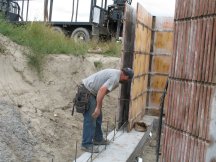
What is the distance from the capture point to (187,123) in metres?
4.30

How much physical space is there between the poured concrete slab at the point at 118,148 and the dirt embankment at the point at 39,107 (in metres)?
0.50

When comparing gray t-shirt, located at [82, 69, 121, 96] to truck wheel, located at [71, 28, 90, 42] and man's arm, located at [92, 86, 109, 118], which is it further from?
truck wheel, located at [71, 28, 90, 42]

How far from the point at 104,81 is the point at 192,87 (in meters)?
3.22

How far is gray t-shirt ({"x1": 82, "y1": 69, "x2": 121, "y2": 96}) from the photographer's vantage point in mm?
7098

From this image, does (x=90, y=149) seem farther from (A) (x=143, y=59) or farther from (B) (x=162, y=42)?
(B) (x=162, y=42)

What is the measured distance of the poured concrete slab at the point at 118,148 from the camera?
709 centimetres

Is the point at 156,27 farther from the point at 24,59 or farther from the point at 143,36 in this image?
the point at 24,59

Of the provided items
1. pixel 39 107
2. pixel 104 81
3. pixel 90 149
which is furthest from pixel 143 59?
pixel 90 149

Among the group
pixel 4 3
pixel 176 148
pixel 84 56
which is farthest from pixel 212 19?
pixel 4 3

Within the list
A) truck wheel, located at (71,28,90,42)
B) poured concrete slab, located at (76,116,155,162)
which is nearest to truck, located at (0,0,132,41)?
truck wheel, located at (71,28,90,42)

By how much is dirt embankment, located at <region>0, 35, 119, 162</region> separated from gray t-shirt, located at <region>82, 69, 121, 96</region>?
1176 millimetres

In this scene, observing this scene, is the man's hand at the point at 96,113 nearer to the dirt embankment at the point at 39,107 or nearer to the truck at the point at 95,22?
the dirt embankment at the point at 39,107

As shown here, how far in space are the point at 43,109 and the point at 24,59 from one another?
1.55 metres

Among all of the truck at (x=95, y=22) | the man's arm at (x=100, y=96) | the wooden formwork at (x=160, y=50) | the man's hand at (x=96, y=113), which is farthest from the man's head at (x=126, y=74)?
the truck at (x=95, y=22)
